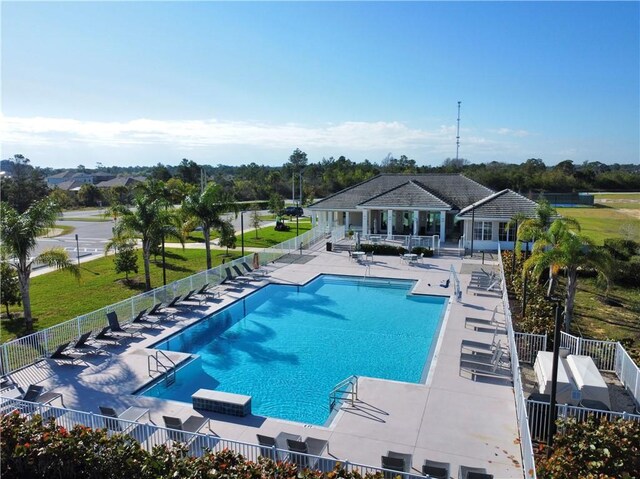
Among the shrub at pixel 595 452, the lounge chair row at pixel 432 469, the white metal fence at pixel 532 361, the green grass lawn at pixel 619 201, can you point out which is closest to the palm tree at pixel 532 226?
the white metal fence at pixel 532 361

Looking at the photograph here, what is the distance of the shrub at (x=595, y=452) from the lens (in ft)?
25.5

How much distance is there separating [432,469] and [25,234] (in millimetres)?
14987

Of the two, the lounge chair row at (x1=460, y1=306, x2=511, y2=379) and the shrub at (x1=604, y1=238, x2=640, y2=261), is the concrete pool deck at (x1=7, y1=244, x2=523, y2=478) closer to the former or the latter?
the lounge chair row at (x1=460, y1=306, x2=511, y2=379)

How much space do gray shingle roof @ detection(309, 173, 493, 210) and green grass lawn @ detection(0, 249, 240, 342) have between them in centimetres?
1121

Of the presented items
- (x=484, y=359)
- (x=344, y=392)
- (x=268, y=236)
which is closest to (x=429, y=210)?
(x=268, y=236)

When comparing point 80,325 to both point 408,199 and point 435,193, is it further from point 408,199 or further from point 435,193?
point 435,193

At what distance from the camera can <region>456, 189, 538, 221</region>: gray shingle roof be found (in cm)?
3262

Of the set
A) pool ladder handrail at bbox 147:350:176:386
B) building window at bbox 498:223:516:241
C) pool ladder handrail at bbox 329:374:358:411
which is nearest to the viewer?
pool ladder handrail at bbox 329:374:358:411

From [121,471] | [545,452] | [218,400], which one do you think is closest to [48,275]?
[218,400]

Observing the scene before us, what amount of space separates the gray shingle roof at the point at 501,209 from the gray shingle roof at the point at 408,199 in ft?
7.27

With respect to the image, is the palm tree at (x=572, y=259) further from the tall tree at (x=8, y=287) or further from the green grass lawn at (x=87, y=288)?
the tall tree at (x=8, y=287)

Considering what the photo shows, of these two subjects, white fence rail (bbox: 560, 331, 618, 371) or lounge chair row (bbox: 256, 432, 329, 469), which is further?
white fence rail (bbox: 560, 331, 618, 371)

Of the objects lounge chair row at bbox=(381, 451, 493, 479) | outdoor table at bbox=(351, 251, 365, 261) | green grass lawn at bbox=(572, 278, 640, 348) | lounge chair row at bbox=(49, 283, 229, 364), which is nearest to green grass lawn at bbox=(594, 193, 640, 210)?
green grass lawn at bbox=(572, 278, 640, 348)

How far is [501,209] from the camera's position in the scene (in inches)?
1304
